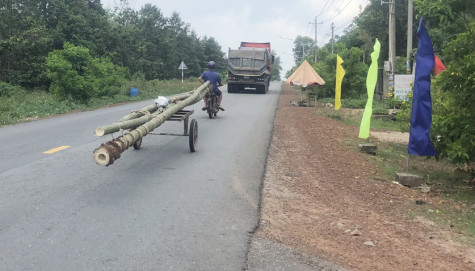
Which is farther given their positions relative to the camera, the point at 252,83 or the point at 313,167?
the point at 252,83

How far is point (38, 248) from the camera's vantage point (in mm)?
4340

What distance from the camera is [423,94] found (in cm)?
788

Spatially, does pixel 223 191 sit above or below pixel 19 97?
below

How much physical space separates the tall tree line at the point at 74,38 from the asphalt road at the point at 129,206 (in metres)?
20.8

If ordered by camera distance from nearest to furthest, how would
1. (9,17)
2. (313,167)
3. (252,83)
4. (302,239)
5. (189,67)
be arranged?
(302,239), (313,167), (9,17), (252,83), (189,67)

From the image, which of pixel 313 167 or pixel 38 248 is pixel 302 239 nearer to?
pixel 38 248

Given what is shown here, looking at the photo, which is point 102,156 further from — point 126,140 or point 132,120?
point 132,120

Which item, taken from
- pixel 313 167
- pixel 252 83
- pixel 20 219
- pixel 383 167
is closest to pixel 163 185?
pixel 20 219

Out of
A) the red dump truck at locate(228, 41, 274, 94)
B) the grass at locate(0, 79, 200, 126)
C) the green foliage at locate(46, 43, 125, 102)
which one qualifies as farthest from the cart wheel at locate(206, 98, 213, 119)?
the red dump truck at locate(228, 41, 274, 94)

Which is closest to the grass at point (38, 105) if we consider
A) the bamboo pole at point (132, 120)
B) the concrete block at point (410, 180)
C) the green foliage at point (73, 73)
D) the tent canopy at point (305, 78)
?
the green foliage at point (73, 73)

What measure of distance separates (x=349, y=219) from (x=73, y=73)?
61.7ft

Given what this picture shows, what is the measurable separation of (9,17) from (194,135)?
24070 millimetres

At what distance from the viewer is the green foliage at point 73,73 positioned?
2134 centimetres

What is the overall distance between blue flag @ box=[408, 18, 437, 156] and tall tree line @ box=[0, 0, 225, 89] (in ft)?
80.8
